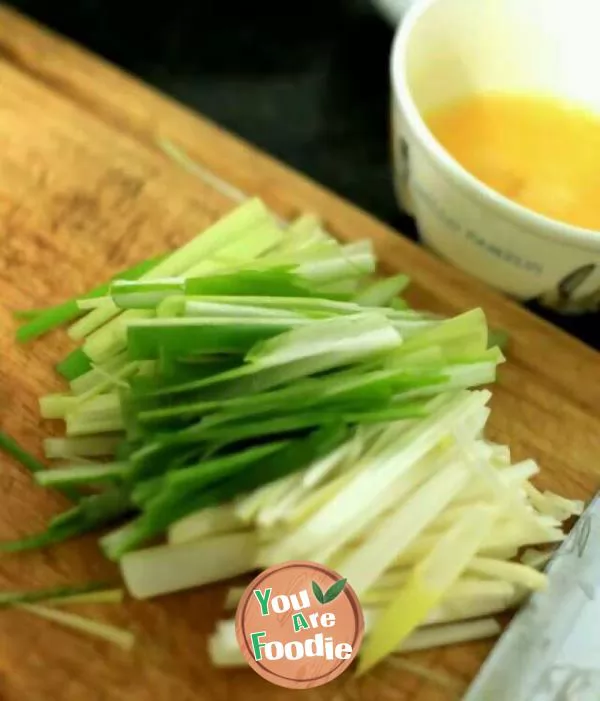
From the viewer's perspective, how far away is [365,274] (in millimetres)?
1109

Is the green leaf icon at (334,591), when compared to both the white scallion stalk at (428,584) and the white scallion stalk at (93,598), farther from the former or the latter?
the white scallion stalk at (93,598)

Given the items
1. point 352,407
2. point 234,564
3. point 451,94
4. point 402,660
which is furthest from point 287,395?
point 451,94

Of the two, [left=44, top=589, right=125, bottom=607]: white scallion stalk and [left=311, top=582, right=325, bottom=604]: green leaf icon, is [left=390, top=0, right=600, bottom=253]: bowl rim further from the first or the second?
[left=44, top=589, right=125, bottom=607]: white scallion stalk

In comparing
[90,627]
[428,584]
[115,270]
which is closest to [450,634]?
[428,584]

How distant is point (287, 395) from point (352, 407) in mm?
66

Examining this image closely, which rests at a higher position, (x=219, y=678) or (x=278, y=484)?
(x=278, y=484)

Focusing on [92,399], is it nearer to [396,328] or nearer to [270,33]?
[396,328]

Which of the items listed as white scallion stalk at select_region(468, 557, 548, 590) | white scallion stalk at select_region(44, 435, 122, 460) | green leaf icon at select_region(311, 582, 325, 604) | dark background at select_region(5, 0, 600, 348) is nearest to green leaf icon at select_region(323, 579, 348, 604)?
green leaf icon at select_region(311, 582, 325, 604)

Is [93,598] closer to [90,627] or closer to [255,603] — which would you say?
[90,627]

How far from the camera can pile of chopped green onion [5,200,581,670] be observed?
2.93 ft

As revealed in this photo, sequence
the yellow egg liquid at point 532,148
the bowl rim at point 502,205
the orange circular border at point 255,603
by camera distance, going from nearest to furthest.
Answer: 1. the orange circular border at point 255,603
2. the bowl rim at point 502,205
3. the yellow egg liquid at point 532,148

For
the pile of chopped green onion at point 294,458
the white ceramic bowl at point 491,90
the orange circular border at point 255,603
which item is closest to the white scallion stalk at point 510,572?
the pile of chopped green onion at point 294,458

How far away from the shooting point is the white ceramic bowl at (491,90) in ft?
3.31

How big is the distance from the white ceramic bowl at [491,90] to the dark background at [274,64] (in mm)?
154
